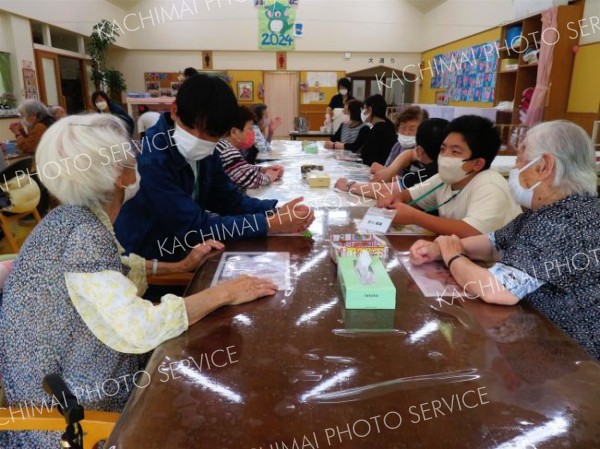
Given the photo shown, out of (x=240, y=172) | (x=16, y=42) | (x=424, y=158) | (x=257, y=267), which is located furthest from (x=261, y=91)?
(x=257, y=267)

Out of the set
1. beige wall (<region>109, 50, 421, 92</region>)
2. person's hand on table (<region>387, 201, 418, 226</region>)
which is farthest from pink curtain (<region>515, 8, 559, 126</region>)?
beige wall (<region>109, 50, 421, 92</region>)

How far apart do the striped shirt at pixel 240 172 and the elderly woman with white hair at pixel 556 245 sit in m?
1.74

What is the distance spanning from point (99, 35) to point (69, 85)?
3.56 ft

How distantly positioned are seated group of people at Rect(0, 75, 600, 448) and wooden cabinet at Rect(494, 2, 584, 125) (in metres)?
3.80

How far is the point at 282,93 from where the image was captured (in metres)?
10.4

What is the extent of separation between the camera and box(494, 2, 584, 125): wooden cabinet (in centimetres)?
464

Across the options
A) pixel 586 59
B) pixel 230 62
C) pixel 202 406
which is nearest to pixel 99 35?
pixel 230 62

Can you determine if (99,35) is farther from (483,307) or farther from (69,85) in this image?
(483,307)

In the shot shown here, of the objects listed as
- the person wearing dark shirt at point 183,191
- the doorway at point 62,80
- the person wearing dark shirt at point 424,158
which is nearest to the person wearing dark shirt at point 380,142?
the person wearing dark shirt at point 424,158

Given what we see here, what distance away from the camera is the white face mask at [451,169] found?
1877 mm

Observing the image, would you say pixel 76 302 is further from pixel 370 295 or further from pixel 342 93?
pixel 342 93

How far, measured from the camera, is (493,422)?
71 centimetres

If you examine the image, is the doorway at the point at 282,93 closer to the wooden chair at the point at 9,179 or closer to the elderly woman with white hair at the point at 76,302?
the wooden chair at the point at 9,179

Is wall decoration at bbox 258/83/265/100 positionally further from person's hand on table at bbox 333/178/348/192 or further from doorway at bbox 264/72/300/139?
person's hand on table at bbox 333/178/348/192
